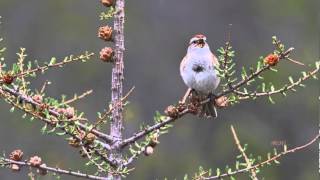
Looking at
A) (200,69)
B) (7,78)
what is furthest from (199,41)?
(7,78)

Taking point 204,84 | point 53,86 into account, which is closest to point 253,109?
point 53,86

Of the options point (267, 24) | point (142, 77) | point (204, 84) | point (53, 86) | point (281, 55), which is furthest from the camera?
point (267, 24)

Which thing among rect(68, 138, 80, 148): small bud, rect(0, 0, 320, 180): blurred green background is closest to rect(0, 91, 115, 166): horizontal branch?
rect(68, 138, 80, 148): small bud

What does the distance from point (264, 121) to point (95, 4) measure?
2.98 metres

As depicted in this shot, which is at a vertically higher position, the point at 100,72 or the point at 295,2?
the point at 295,2

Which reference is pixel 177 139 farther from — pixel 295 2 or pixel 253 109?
pixel 295 2

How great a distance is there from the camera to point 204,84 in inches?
124

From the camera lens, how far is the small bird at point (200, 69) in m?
3.16

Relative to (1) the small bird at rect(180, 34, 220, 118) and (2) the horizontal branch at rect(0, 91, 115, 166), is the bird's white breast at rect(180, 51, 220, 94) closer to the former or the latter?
(1) the small bird at rect(180, 34, 220, 118)

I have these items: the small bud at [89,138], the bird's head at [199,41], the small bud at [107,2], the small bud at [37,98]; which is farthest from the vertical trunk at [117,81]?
the bird's head at [199,41]

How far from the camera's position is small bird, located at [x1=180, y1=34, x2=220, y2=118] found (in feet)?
10.4

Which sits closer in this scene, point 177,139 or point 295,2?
point 177,139

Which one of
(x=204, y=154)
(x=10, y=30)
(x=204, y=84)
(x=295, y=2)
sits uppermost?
(x=295, y=2)

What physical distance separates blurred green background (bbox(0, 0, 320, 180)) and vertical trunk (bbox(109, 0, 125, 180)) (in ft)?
23.9
